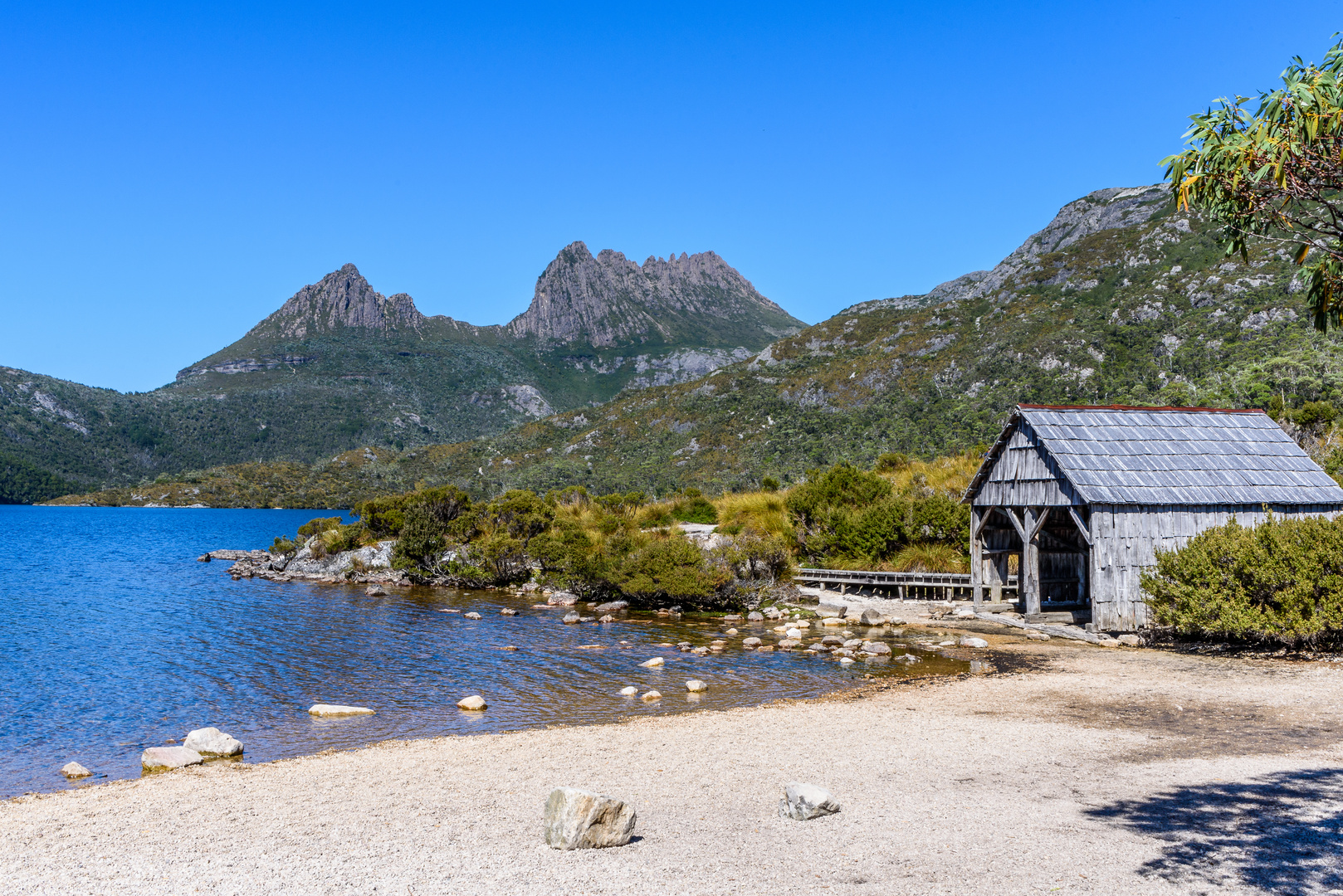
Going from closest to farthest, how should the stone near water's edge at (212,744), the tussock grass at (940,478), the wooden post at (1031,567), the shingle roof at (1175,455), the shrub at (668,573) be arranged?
the stone near water's edge at (212,744) → the shingle roof at (1175,455) → the wooden post at (1031,567) → the shrub at (668,573) → the tussock grass at (940,478)

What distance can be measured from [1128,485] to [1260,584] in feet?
13.9

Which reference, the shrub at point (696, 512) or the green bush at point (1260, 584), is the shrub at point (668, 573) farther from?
the green bush at point (1260, 584)

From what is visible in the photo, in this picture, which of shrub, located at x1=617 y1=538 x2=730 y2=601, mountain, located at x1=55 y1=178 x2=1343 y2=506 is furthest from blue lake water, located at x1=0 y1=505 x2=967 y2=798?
mountain, located at x1=55 y1=178 x2=1343 y2=506

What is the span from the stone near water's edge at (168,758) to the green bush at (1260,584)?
19512mm

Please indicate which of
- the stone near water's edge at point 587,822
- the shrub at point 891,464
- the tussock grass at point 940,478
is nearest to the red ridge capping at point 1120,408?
the tussock grass at point 940,478

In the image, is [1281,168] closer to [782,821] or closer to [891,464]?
[782,821]

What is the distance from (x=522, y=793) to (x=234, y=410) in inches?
7533

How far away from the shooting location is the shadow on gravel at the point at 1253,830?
6.36 metres

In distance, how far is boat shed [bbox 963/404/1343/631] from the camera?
20.0 m

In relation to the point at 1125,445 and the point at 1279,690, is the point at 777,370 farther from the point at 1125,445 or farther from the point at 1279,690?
the point at 1279,690

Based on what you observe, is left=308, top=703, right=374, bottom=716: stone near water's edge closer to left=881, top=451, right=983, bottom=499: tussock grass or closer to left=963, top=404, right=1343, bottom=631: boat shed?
left=963, top=404, right=1343, bottom=631: boat shed

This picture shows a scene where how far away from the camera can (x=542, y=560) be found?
115 feet

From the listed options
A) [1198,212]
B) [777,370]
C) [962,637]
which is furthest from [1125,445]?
[777,370]

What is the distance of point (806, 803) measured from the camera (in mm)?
Answer: 8172
